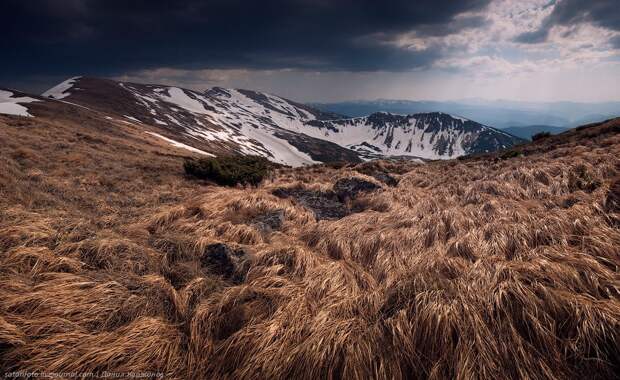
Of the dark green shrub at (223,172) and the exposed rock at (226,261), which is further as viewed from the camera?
the dark green shrub at (223,172)

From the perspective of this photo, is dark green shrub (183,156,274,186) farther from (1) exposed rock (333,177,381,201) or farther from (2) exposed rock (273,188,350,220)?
(1) exposed rock (333,177,381,201)

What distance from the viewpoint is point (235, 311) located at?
4.52 metres

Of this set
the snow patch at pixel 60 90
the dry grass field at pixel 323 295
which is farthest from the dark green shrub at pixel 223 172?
the snow patch at pixel 60 90

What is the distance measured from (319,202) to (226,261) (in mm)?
6534

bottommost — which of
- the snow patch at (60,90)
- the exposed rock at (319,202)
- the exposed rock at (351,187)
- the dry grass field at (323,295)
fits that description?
the exposed rock at (319,202)

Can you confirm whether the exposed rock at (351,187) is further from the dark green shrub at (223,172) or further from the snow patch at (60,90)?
the snow patch at (60,90)

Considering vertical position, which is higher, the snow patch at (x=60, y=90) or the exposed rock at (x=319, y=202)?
the snow patch at (x=60, y=90)

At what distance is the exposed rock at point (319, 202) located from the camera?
10.9 metres

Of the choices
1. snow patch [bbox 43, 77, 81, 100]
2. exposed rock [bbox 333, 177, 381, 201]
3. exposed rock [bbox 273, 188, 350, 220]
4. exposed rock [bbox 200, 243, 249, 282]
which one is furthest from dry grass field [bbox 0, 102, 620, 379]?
snow patch [bbox 43, 77, 81, 100]

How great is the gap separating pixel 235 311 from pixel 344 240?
11.5 ft

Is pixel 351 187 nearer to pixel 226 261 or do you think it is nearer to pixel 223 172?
pixel 223 172

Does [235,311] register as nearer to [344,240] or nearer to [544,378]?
[344,240]

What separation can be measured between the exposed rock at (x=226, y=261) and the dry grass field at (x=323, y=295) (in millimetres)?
42

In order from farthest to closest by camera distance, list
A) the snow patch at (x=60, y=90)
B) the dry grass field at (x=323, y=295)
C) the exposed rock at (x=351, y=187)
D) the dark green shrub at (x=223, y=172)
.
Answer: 1. the snow patch at (x=60, y=90)
2. the dark green shrub at (x=223, y=172)
3. the exposed rock at (x=351, y=187)
4. the dry grass field at (x=323, y=295)
